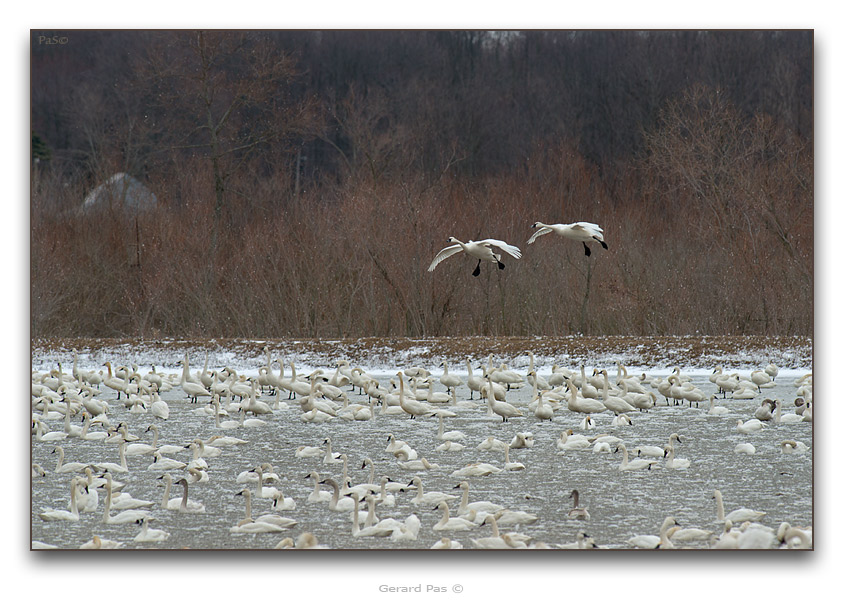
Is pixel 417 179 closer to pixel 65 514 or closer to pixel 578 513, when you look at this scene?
pixel 578 513

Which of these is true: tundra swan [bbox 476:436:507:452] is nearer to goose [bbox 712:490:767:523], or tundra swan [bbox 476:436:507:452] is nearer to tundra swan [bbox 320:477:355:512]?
tundra swan [bbox 320:477:355:512]

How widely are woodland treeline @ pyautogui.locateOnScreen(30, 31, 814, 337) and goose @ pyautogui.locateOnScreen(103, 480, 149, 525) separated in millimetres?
1284

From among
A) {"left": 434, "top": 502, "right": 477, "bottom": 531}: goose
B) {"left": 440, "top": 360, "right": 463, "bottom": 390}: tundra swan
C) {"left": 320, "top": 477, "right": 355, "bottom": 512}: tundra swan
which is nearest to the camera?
{"left": 434, "top": 502, "right": 477, "bottom": 531}: goose

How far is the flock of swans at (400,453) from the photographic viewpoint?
454cm

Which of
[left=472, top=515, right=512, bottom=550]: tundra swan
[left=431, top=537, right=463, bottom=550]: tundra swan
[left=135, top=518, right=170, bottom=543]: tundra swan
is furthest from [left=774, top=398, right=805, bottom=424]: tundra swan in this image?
[left=135, top=518, right=170, bottom=543]: tundra swan

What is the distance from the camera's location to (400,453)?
5.75 m

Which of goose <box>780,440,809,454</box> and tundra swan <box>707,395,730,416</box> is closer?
goose <box>780,440,809,454</box>

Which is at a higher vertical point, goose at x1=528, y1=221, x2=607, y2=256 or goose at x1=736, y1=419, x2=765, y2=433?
goose at x1=528, y1=221, x2=607, y2=256

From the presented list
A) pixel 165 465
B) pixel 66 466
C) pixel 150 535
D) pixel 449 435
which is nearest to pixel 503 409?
pixel 449 435

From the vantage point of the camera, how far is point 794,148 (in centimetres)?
636

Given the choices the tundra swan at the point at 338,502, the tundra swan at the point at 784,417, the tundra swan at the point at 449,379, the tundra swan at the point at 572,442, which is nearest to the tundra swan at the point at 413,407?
the tundra swan at the point at 449,379

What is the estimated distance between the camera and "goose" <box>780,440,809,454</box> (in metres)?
5.51

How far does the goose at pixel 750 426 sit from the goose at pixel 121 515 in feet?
12.5
